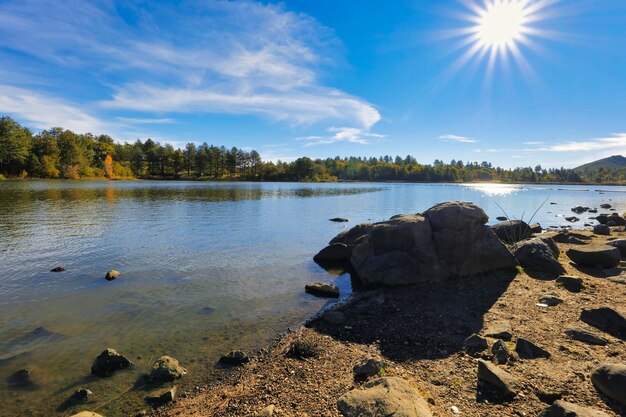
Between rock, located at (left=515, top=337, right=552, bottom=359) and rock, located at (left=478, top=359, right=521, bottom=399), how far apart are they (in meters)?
1.82

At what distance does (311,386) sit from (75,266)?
20634 mm

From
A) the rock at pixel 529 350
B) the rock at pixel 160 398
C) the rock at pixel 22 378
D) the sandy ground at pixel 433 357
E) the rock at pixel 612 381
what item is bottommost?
the rock at pixel 22 378

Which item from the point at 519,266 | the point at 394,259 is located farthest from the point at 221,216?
the point at 519,266

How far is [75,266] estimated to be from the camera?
21.7 meters

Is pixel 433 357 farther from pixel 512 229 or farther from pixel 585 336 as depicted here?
pixel 512 229

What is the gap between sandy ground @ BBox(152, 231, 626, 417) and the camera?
7664 millimetres

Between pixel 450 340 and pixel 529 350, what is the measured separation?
2259 mm

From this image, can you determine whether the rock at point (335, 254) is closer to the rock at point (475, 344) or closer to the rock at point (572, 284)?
the rock at point (572, 284)

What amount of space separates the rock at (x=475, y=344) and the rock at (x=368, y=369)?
9.95 ft

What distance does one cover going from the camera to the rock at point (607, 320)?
434 inches

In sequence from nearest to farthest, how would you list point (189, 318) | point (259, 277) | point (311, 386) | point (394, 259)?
point (311, 386) → point (189, 318) → point (394, 259) → point (259, 277)

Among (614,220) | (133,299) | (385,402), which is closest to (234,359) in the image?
(385,402)

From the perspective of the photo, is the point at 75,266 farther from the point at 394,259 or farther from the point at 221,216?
the point at 221,216

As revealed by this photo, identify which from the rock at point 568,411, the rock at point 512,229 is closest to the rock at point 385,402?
the rock at point 568,411
